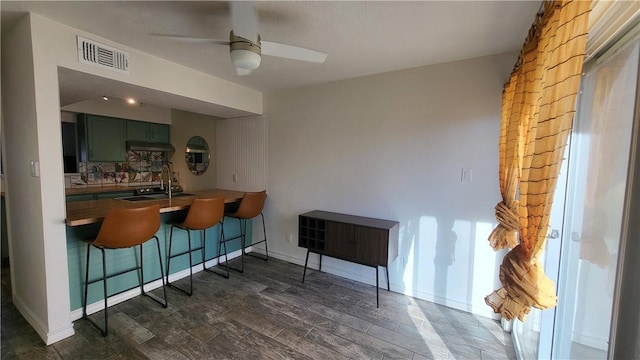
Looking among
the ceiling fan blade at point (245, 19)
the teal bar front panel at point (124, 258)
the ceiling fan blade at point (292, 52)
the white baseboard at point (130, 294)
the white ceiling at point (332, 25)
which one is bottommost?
the white baseboard at point (130, 294)

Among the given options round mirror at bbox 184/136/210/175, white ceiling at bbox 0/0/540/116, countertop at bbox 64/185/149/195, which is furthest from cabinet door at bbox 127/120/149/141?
white ceiling at bbox 0/0/540/116

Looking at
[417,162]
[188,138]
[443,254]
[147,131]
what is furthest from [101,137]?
[443,254]

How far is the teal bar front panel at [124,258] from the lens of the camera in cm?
221

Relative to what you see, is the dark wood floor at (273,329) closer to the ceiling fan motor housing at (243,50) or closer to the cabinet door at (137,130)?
the ceiling fan motor housing at (243,50)

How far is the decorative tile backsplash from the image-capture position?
4320 mm

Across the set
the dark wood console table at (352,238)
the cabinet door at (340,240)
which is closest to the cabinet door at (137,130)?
the dark wood console table at (352,238)

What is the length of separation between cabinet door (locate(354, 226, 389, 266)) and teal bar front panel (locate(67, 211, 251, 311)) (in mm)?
1928

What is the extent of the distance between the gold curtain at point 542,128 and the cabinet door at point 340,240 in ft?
4.53

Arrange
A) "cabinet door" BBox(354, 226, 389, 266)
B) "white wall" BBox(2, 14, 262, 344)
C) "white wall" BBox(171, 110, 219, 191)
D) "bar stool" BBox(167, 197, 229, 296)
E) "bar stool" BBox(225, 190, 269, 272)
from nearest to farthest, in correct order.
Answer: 1. "white wall" BBox(2, 14, 262, 344)
2. "cabinet door" BBox(354, 226, 389, 266)
3. "bar stool" BBox(167, 197, 229, 296)
4. "bar stool" BBox(225, 190, 269, 272)
5. "white wall" BBox(171, 110, 219, 191)

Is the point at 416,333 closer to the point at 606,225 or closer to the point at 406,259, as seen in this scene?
the point at 406,259

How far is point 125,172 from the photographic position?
15.9 ft

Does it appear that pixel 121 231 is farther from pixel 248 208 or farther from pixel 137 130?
pixel 137 130

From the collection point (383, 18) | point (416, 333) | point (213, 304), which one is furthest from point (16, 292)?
point (383, 18)

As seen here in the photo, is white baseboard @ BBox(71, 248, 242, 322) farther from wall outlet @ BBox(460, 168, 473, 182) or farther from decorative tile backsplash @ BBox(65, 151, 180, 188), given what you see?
wall outlet @ BBox(460, 168, 473, 182)
